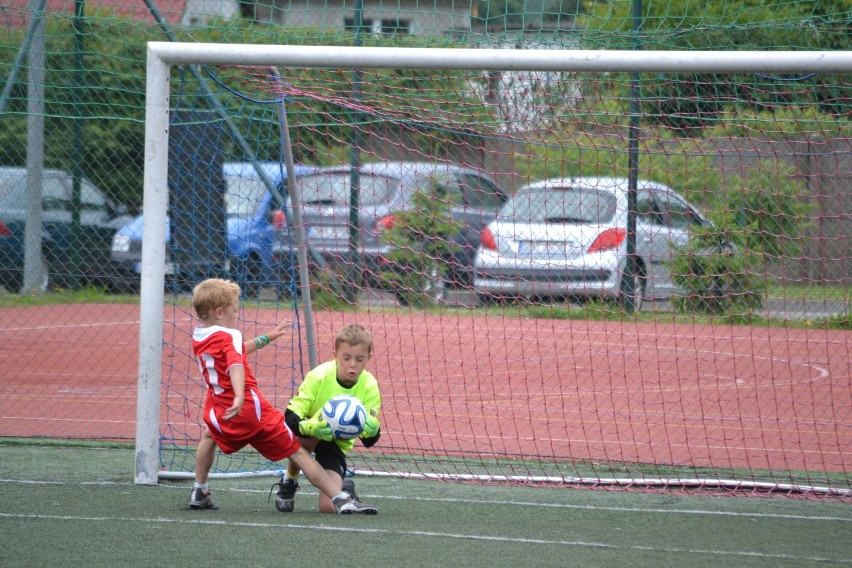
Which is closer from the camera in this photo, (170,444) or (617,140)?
(170,444)

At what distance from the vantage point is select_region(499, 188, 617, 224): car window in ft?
26.2

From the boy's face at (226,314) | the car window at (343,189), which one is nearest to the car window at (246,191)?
the car window at (343,189)

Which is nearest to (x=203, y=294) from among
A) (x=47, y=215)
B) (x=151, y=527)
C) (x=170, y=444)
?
(x=151, y=527)

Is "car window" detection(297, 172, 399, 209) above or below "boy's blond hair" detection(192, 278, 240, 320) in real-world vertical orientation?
above

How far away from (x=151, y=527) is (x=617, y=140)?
5.03m

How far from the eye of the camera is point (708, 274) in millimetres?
8086

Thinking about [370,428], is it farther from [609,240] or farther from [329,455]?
[609,240]

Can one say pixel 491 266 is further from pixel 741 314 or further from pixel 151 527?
pixel 151 527

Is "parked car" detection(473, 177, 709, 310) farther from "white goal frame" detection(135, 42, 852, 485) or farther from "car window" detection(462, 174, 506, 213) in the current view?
"white goal frame" detection(135, 42, 852, 485)

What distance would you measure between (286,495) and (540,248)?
391 centimetres

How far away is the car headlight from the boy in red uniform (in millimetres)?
9414

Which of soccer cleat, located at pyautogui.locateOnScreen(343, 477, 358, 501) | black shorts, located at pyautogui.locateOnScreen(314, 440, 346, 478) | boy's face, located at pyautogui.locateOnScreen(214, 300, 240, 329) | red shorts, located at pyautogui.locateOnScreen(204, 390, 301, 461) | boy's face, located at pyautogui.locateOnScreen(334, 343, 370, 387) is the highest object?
boy's face, located at pyautogui.locateOnScreen(214, 300, 240, 329)

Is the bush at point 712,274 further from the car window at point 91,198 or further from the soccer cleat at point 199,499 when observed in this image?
the car window at point 91,198

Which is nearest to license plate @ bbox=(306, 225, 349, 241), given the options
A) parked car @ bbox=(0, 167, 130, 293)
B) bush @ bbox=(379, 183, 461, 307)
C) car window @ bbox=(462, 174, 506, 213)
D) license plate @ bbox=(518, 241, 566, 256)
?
bush @ bbox=(379, 183, 461, 307)
